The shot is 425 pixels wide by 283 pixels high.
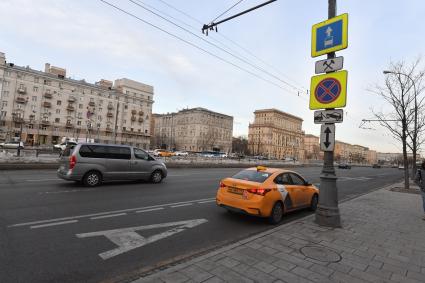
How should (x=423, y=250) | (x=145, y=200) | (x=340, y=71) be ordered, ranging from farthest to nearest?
(x=145, y=200)
(x=340, y=71)
(x=423, y=250)

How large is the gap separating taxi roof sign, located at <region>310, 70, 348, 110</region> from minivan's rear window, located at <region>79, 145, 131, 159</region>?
8245mm

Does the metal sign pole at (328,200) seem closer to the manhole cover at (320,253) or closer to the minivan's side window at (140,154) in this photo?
the manhole cover at (320,253)

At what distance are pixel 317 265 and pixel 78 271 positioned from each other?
11.5ft

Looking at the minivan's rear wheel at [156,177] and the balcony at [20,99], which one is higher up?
the balcony at [20,99]

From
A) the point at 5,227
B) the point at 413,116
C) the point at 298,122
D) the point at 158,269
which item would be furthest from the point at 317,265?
the point at 298,122

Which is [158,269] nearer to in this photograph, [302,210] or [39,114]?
[302,210]

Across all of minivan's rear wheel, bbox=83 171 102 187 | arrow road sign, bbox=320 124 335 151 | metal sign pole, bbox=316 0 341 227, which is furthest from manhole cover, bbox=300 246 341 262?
minivan's rear wheel, bbox=83 171 102 187

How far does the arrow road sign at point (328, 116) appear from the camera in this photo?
6734 mm

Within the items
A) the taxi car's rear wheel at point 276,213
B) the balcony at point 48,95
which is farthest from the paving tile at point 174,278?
the balcony at point 48,95

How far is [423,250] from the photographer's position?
5324 millimetres

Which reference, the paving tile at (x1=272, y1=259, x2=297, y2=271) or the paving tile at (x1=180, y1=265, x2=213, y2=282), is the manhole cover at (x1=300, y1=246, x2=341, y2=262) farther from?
the paving tile at (x1=180, y1=265, x2=213, y2=282)

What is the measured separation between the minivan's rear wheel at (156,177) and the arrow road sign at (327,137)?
8343mm

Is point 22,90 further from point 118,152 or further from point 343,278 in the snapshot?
point 343,278

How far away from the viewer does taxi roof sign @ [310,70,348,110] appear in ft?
21.9
